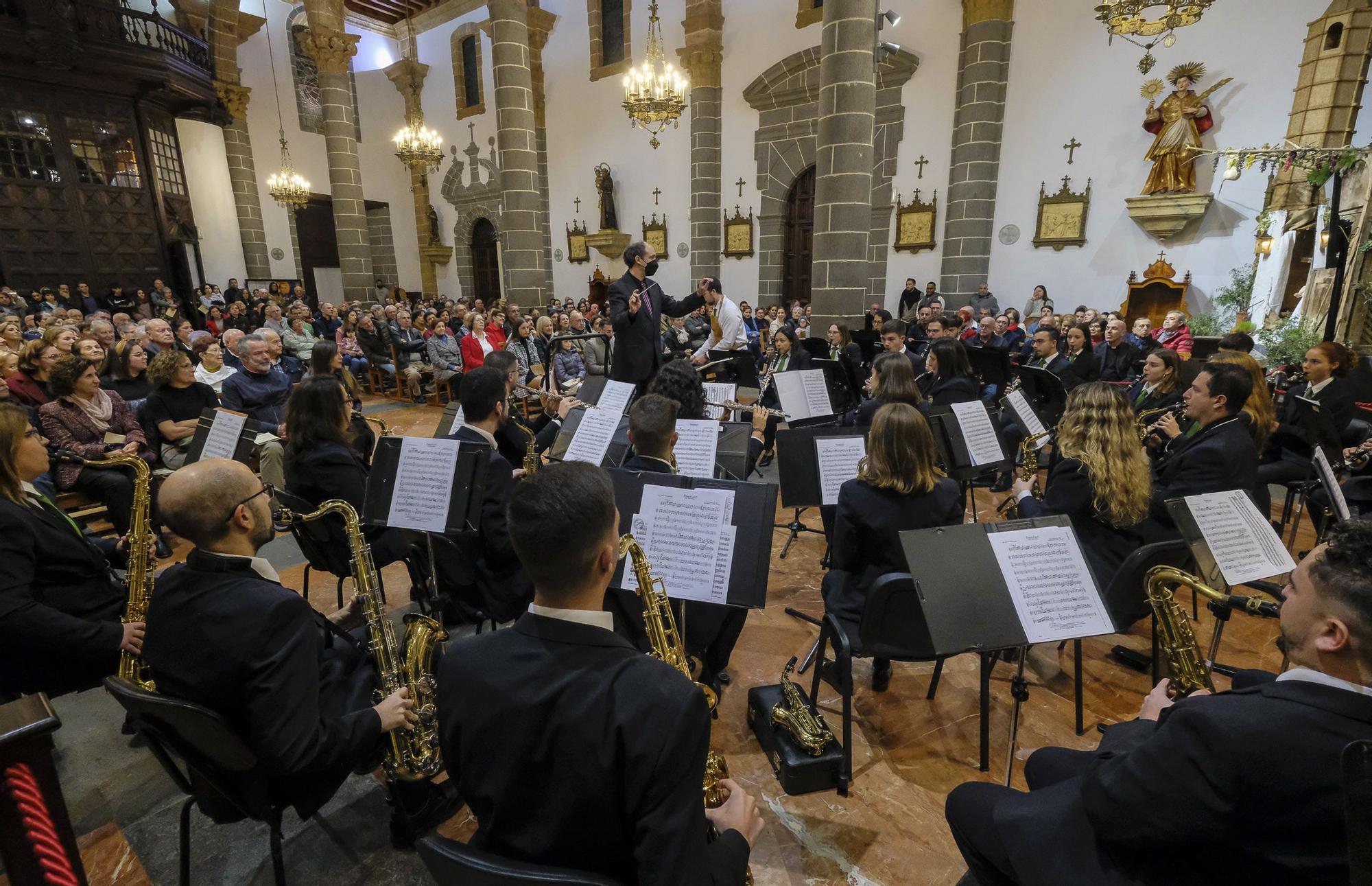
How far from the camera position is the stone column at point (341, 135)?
39.8 feet

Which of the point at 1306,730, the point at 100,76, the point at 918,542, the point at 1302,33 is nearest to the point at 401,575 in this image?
the point at 918,542

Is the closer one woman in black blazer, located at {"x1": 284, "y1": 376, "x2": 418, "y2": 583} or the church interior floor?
the church interior floor

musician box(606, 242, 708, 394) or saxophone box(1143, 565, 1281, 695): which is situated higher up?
musician box(606, 242, 708, 394)

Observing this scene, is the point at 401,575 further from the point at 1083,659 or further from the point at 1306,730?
the point at 1306,730

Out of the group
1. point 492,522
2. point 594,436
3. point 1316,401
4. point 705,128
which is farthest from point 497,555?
point 705,128

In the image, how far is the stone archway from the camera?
10.8 metres

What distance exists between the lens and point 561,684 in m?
1.04

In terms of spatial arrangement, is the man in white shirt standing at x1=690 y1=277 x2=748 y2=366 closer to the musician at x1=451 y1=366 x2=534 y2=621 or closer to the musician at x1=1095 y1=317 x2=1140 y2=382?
the musician at x1=451 y1=366 x2=534 y2=621

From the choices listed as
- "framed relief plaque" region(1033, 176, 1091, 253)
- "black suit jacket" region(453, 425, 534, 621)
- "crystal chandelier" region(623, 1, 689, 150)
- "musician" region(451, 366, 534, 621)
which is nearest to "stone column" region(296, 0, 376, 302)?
"crystal chandelier" region(623, 1, 689, 150)

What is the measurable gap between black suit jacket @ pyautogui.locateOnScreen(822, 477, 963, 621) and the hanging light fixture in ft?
48.9

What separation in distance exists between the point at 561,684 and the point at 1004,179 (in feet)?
37.7

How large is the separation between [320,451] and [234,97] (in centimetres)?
1592

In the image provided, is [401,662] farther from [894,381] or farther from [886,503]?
[894,381]

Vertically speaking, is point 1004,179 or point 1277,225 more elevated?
point 1004,179
